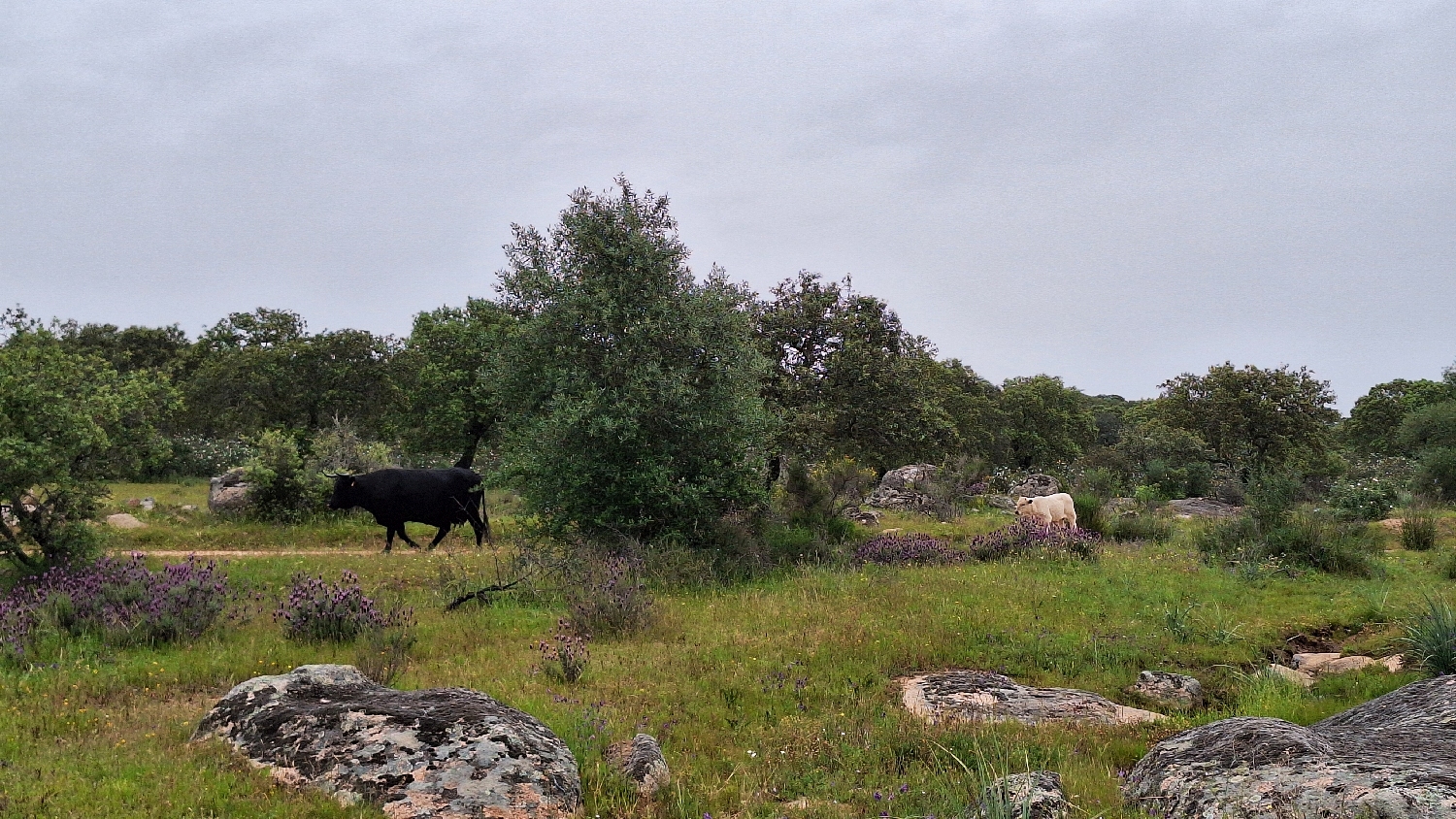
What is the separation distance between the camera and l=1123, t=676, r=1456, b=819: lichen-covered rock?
4793mm

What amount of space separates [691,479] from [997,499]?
64.1ft

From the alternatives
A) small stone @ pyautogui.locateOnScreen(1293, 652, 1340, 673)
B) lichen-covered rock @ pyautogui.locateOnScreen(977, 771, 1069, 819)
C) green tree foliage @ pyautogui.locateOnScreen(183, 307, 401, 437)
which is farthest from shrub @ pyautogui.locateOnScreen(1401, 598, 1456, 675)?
green tree foliage @ pyautogui.locateOnScreen(183, 307, 401, 437)

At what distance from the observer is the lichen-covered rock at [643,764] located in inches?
240

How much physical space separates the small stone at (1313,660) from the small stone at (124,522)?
24669mm

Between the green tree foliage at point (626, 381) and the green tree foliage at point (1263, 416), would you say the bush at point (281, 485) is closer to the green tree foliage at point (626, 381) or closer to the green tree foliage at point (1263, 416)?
the green tree foliage at point (626, 381)

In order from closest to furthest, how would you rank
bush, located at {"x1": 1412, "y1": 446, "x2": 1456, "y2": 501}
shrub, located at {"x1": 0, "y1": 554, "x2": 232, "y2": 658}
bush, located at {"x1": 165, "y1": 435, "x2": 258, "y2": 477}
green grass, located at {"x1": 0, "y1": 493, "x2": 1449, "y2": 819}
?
green grass, located at {"x1": 0, "y1": 493, "x2": 1449, "y2": 819}
shrub, located at {"x1": 0, "y1": 554, "x2": 232, "y2": 658}
bush, located at {"x1": 1412, "y1": 446, "x2": 1456, "y2": 501}
bush, located at {"x1": 165, "y1": 435, "x2": 258, "y2": 477}

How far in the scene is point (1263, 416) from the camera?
1781 inches

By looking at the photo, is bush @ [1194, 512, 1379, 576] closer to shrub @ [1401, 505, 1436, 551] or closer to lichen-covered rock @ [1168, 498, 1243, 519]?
shrub @ [1401, 505, 1436, 551]

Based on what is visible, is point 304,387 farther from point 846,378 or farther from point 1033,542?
point 1033,542

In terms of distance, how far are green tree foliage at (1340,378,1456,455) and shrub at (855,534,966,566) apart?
57539 millimetres

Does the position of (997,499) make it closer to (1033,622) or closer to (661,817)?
(1033,622)

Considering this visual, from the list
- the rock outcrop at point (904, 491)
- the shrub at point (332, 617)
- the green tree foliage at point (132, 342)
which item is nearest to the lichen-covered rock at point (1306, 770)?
the shrub at point (332, 617)

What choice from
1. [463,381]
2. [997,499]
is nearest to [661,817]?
[997,499]

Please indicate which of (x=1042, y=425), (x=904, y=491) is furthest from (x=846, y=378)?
(x=1042, y=425)
